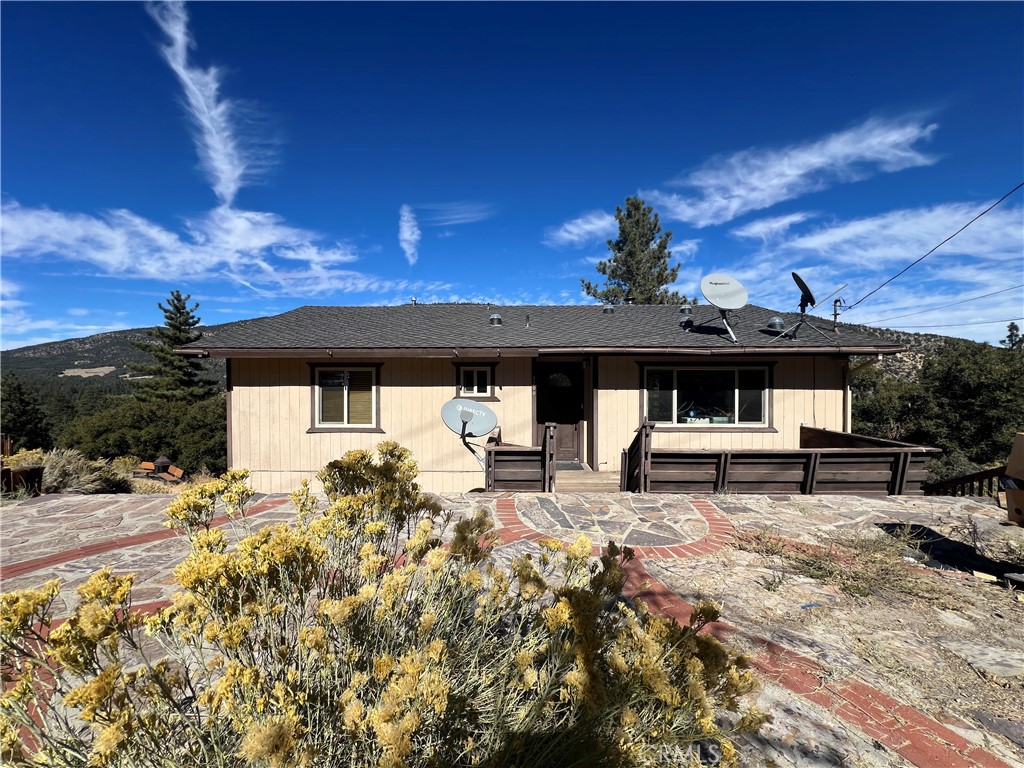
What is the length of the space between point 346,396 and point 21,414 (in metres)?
44.7

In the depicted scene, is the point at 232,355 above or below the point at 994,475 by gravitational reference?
above

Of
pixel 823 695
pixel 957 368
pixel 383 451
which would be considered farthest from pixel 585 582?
pixel 957 368

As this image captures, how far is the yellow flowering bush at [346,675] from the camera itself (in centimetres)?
112

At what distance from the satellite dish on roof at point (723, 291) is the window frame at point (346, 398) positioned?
740 centimetres

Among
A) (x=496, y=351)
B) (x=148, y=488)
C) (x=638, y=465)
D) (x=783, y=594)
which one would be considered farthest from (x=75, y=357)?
→ (x=783, y=594)

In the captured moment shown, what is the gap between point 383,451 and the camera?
2637 millimetres

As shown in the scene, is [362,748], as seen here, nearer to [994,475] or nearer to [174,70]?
[994,475]

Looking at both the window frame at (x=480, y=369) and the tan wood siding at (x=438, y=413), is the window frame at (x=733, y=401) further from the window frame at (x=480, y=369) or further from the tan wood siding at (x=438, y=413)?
the window frame at (x=480, y=369)

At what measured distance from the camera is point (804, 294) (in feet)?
30.4

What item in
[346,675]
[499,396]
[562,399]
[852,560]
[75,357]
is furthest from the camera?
[75,357]

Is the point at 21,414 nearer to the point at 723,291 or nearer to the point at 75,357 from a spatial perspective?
the point at 75,357

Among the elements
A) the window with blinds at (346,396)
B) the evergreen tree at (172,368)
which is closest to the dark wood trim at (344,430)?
the window with blinds at (346,396)

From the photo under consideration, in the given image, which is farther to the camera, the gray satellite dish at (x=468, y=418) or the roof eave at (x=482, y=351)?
the roof eave at (x=482, y=351)

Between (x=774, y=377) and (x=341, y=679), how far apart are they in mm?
9789
